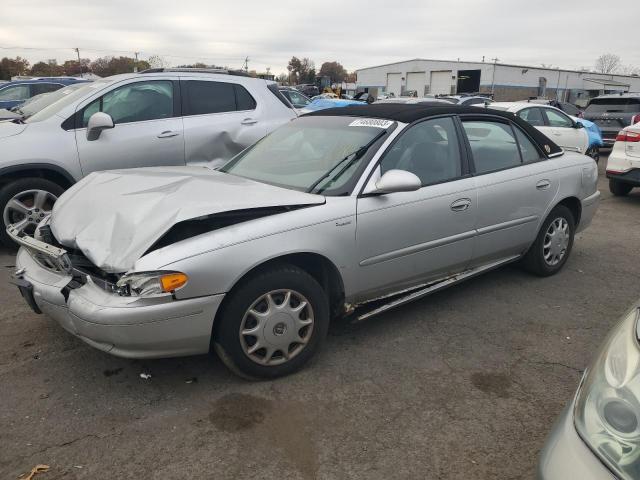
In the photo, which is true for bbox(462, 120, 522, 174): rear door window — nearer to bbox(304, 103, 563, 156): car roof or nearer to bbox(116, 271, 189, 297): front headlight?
bbox(304, 103, 563, 156): car roof

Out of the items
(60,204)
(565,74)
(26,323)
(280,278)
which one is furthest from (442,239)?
(565,74)

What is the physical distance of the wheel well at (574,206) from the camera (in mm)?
4823

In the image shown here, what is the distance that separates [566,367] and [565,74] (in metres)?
67.0

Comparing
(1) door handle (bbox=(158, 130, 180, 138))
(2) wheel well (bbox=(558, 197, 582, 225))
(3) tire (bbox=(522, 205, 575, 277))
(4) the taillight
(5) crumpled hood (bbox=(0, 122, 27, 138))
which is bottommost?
(3) tire (bbox=(522, 205, 575, 277))

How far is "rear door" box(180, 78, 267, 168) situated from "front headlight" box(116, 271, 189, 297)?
360cm

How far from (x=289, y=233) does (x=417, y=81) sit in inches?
2378

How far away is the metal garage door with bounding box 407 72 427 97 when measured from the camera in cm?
5831

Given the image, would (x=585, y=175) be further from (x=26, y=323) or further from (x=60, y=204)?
(x=26, y=323)

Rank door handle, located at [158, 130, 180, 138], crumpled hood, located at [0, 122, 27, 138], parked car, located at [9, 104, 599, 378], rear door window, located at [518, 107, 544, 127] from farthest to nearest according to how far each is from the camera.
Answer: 1. rear door window, located at [518, 107, 544, 127]
2. door handle, located at [158, 130, 180, 138]
3. crumpled hood, located at [0, 122, 27, 138]
4. parked car, located at [9, 104, 599, 378]

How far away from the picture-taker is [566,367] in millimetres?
3352

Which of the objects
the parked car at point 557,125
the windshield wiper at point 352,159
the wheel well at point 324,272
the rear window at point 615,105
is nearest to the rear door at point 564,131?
the parked car at point 557,125

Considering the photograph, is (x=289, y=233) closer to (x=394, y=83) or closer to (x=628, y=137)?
(x=628, y=137)

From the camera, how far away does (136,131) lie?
5.70 meters

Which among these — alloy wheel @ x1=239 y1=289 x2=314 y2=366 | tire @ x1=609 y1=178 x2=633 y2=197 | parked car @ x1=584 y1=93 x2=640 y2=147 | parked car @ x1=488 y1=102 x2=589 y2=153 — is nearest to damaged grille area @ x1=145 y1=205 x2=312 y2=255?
alloy wheel @ x1=239 y1=289 x2=314 y2=366
